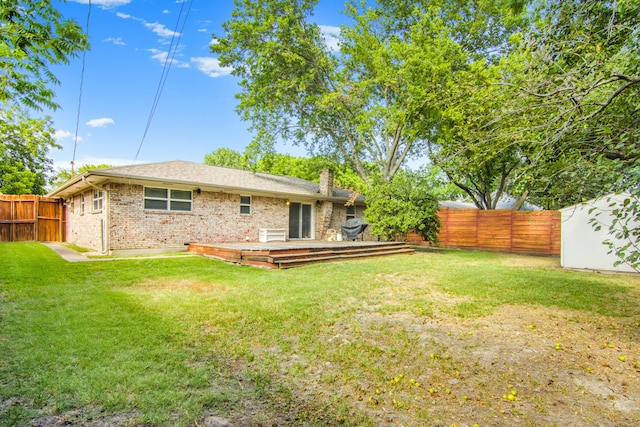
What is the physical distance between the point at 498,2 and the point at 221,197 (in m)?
14.9

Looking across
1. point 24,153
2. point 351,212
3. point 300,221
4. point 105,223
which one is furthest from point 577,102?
Result: point 24,153

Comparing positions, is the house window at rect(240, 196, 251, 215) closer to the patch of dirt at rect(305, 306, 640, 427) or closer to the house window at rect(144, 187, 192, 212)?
the house window at rect(144, 187, 192, 212)

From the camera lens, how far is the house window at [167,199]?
11.2m

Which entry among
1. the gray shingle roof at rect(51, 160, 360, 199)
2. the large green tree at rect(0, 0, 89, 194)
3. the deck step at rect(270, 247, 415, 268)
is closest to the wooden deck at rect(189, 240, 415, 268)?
the deck step at rect(270, 247, 415, 268)

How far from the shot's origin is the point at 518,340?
3.90 meters

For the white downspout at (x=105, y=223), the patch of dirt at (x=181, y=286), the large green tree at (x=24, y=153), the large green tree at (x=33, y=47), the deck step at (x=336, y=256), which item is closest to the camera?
the large green tree at (x=33, y=47)

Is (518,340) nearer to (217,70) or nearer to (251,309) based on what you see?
(251,309)

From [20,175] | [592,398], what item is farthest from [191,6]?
[20,175]

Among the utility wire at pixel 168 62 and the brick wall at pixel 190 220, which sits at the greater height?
the utility wire at pixel 168 62

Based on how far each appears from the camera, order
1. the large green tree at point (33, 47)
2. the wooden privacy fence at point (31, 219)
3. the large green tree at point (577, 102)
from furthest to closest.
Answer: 1. the wooden privacy fence at point (31, 219)
2. the large green tree at point (33, 47)
3. the large green tree at point (577, 102)

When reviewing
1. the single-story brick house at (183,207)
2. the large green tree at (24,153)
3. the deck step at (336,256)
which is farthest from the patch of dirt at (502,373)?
the large green tree at (24,153)

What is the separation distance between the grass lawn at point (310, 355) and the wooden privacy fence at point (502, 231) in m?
8.60

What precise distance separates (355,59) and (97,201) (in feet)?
42.2

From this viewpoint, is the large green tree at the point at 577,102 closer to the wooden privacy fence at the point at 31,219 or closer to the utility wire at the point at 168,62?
the utility wire at the point at 168,62
